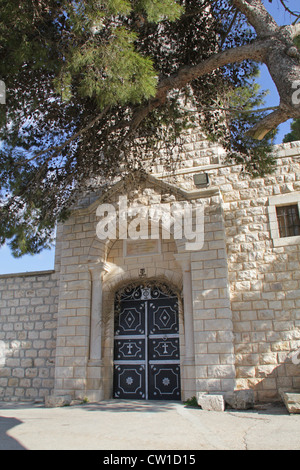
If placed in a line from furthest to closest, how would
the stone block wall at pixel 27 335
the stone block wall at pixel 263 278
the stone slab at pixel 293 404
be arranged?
1. the stone block wall at pixel 27 335
2. the stone block wall at pixel 263 278
3. the stone slab at pixel 293 404

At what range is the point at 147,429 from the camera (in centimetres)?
455

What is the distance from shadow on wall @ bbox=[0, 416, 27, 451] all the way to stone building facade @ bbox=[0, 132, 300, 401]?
82.0 inches

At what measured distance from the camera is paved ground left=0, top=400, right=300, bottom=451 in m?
3.75

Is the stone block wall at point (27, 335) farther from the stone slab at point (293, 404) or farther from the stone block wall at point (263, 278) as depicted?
the stone slab at point (293, 404)

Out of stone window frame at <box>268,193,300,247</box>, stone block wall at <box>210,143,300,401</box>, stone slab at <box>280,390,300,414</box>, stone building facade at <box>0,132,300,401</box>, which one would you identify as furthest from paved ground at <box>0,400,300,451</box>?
stone window frame at <box>268,193,300,247</box>

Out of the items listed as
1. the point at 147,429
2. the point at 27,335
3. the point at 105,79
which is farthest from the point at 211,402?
the point at 105,79

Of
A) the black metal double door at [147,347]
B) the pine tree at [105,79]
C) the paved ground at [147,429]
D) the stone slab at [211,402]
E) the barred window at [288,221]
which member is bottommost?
the paved ground at [147,429]

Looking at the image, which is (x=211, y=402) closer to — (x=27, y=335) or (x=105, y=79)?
(x=27, y=335)

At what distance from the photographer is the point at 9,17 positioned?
4660 mm

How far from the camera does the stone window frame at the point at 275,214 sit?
734cm

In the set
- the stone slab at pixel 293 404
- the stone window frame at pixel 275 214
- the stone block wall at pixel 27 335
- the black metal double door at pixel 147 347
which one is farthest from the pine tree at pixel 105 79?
the stone slab at pixel 293 404

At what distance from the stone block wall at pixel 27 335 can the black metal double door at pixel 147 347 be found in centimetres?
157
